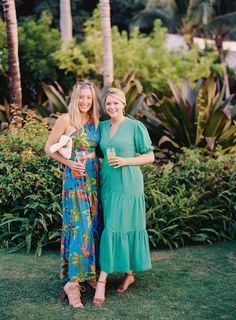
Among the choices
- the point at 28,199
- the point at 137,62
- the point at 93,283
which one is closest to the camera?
the point at 93,283

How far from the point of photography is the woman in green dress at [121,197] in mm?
4910

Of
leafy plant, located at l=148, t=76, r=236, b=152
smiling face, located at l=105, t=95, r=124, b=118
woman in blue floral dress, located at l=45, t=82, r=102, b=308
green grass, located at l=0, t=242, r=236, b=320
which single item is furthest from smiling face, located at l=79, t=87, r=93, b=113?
leafy plant, located at l=148, t=76, r=236, b=152

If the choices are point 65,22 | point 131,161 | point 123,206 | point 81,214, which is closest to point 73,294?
point 81,214

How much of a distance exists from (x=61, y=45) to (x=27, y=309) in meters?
12.2

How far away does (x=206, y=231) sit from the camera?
277 inches

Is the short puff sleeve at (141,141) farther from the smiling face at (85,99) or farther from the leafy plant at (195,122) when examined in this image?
the leafy plant at (195,122)

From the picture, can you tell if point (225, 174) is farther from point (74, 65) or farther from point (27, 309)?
point (74, 65)

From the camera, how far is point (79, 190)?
4918mm

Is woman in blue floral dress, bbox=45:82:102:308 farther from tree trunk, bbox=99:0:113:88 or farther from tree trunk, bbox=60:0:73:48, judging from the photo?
tree trunk, bbox=60:0:73:48

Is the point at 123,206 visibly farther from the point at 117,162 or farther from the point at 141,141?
the point at 141,141

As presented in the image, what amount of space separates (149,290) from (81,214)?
99 cm

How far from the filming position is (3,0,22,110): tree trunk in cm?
1063

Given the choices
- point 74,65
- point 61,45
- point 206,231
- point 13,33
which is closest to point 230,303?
point 206,231

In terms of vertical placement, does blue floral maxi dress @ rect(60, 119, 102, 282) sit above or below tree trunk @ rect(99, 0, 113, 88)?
below
